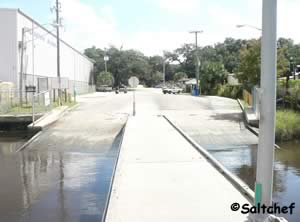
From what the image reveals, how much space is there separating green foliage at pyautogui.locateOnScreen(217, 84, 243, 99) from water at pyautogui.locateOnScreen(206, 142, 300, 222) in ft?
101

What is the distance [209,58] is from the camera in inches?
5037

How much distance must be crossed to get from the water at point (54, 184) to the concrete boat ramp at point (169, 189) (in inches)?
39.3

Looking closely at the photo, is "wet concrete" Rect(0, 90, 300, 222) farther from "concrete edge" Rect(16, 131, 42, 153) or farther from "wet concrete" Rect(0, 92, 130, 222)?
"concrete edge" Rect(16, 131, 42, 153)

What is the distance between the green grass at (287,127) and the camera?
25.0m

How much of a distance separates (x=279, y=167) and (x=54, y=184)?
27.0 ft

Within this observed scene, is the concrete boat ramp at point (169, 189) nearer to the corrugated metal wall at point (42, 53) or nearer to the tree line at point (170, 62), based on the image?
the corrugated metal wall at point (42, 53)

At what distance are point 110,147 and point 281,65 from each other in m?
16.4

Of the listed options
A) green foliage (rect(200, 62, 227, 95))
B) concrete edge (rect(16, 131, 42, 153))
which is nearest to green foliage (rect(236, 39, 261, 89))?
concrete edge (rect(16, 131, 42, 153))

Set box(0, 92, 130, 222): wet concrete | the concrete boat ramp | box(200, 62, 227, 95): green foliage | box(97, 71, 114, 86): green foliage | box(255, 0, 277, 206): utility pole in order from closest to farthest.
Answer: box(255, 0, 277, 206): utility pole < the concrete boat ramp < box(0, 92, 130, 222): wet concrete < box(200, 62, 227, 95): green foliage < box(97, 71, 114, 86): green foliage

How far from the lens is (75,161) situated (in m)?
18.3

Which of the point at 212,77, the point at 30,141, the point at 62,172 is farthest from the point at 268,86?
the point at 212,77

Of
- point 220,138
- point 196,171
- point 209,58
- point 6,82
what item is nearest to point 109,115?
point 220,138

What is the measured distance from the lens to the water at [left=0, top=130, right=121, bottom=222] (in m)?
10.5


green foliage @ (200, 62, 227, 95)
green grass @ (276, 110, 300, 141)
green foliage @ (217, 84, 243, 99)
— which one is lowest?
green grass @ (276, 110, 300, 141)
